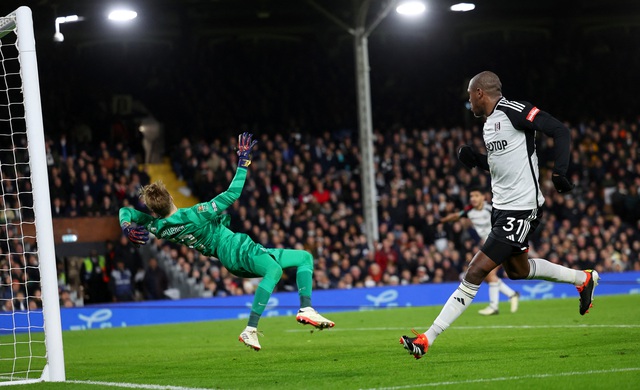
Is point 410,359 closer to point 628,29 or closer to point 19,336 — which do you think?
point 19,336

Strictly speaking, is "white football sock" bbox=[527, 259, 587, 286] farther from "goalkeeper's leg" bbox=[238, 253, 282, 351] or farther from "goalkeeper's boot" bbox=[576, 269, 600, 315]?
"goalkeeper's leg" bbox=[238, 253, 282, 351]

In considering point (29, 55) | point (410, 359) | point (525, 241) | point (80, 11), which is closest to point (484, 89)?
point (525, 241)

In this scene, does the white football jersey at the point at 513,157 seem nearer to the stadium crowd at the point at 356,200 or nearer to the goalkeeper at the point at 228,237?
the goalkeeper at the point at 228,237

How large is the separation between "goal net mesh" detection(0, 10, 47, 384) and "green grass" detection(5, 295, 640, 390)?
61 cm

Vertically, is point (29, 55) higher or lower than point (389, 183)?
higher

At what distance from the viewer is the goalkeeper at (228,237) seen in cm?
899

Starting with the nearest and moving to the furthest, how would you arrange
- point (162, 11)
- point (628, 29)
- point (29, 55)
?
point (29, 55), point (162, 11), point (628, 29)

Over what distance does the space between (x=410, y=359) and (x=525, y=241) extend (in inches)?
60.5

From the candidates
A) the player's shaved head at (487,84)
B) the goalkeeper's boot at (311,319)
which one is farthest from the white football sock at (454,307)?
the player's shaved head at (487,84)

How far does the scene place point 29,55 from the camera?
826 cm

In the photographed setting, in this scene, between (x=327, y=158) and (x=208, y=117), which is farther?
(x=208, y=117)

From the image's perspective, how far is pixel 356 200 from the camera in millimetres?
27953

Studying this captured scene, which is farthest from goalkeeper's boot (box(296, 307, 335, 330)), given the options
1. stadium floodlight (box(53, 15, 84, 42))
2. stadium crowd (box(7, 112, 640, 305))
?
stadium floodlight (box(53, 15, 84, 42))

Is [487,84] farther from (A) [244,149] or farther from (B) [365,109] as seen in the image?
(B) [365,109]
